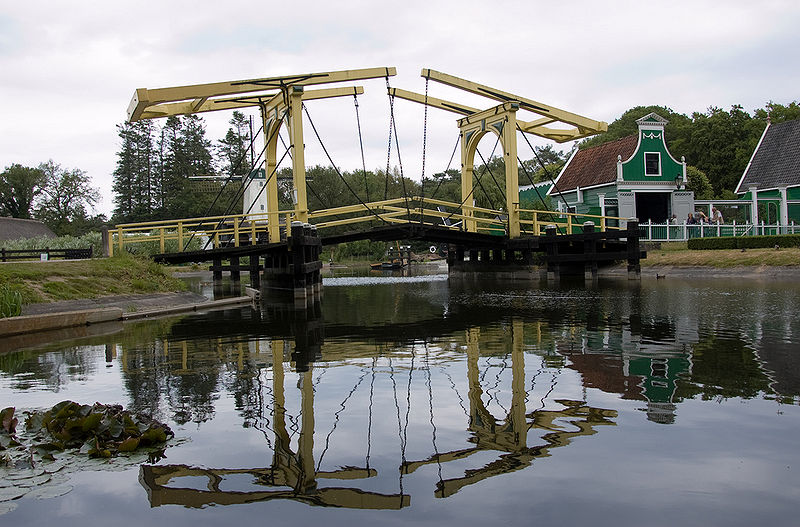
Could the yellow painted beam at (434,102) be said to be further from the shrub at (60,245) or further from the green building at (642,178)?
the shrub at (60,245)

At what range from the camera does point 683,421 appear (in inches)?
236

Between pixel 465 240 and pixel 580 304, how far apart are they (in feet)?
36.2

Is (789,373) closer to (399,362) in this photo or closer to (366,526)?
(399,362)

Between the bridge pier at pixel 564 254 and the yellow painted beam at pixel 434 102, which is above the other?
the yellow painted beam at pixel 434 102

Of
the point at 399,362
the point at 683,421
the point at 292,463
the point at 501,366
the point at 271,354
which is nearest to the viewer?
the point at 292,463

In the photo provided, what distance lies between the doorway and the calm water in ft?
92.6

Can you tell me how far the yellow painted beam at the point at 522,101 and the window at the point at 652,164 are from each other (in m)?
8.29

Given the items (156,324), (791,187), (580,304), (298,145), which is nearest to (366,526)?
(156,324)

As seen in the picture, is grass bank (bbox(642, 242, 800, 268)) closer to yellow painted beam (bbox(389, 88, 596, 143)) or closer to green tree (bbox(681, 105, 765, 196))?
yellow painted beam (bbox(389, 88, 596, 143))

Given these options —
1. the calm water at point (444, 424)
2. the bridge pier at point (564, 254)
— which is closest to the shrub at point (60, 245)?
the bridge pier at point (564, 254)

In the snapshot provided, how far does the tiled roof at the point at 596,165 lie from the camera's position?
37750 mm

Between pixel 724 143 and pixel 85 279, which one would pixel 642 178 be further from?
pixel 85 279

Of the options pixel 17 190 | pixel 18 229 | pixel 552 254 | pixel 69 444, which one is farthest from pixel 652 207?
pixel 17 190

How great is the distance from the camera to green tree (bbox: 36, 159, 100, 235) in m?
73.2
